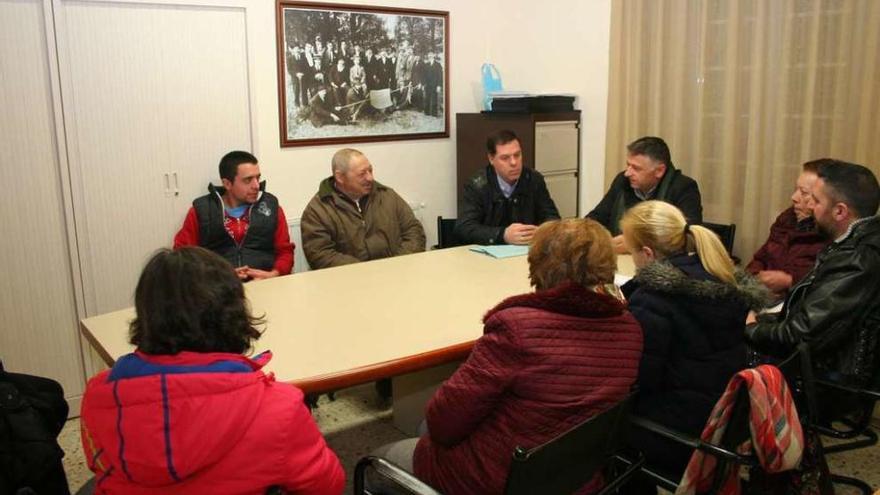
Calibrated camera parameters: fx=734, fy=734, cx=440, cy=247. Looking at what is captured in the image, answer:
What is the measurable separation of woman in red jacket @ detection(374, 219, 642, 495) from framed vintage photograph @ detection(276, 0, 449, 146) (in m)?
2.68

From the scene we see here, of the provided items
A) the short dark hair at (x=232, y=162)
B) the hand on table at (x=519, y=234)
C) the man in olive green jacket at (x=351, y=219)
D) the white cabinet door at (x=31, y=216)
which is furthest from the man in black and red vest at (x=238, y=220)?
the hand on table at (x=519, y=234)

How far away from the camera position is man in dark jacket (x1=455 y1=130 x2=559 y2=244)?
372 centimetres

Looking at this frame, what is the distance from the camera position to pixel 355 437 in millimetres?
3209

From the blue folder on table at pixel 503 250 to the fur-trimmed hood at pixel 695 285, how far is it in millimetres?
1368

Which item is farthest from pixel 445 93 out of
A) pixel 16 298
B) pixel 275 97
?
pixel 16 298

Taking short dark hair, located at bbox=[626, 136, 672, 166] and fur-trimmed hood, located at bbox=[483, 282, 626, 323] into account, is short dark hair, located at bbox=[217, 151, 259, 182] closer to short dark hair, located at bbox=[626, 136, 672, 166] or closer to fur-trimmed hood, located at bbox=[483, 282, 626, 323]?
short dark hair, located at bbox=[626, 136, 672, 166]

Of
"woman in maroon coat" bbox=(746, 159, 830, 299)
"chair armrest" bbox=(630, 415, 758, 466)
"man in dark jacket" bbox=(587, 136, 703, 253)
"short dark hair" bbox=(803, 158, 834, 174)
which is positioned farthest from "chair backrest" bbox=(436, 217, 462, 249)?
"chair armrest" bbox=(630, 415, 758, 466)

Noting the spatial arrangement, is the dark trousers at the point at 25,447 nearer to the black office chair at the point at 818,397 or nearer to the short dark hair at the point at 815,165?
the black office chair at the point at 818,397

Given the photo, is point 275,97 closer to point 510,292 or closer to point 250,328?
point 510,292

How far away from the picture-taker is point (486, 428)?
1631 millimetres

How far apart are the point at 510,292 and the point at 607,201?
135cm

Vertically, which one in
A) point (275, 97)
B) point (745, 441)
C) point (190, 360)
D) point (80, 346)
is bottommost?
point (80, 346)

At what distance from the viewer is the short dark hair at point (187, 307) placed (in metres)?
1.35

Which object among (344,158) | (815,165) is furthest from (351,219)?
(815,165)
